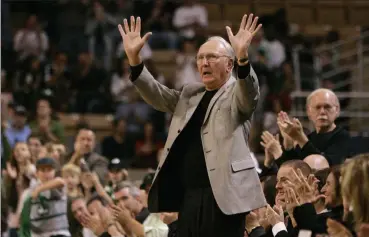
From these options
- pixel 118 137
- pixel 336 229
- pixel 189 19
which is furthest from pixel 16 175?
pixel 189 19

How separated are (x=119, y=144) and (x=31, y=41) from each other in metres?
3.04

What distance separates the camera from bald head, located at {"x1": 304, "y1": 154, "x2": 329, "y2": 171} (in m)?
7.34

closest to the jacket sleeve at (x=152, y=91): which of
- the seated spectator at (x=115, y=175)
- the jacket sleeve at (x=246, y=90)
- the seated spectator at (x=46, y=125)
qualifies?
the jacket sleeve at (x=246, y=90)

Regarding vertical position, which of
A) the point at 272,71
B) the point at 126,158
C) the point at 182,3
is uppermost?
the point at 182,3

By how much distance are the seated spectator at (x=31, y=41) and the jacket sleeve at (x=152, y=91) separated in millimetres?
9223

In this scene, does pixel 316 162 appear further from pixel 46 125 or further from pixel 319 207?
pixel 46 125

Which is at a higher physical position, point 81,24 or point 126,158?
point 81,24

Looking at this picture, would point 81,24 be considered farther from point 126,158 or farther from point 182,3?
point 126,158

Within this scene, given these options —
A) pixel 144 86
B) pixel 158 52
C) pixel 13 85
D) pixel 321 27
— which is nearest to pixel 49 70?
pixel 13 85

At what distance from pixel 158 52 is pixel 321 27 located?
116 inches

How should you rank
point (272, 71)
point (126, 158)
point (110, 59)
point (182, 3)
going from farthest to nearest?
point (182, 3)
point (110, 59)
point (272, 71)
point (126, 158)

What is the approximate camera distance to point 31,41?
1551 cm

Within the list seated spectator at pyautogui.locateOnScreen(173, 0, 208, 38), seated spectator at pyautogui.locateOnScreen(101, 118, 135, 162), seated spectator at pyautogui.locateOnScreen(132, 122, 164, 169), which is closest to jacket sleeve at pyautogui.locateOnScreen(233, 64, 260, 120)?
seated spectator at pyautogui.locateOnScreen(132, 122, 164, 169)

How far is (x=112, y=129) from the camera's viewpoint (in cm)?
1369
